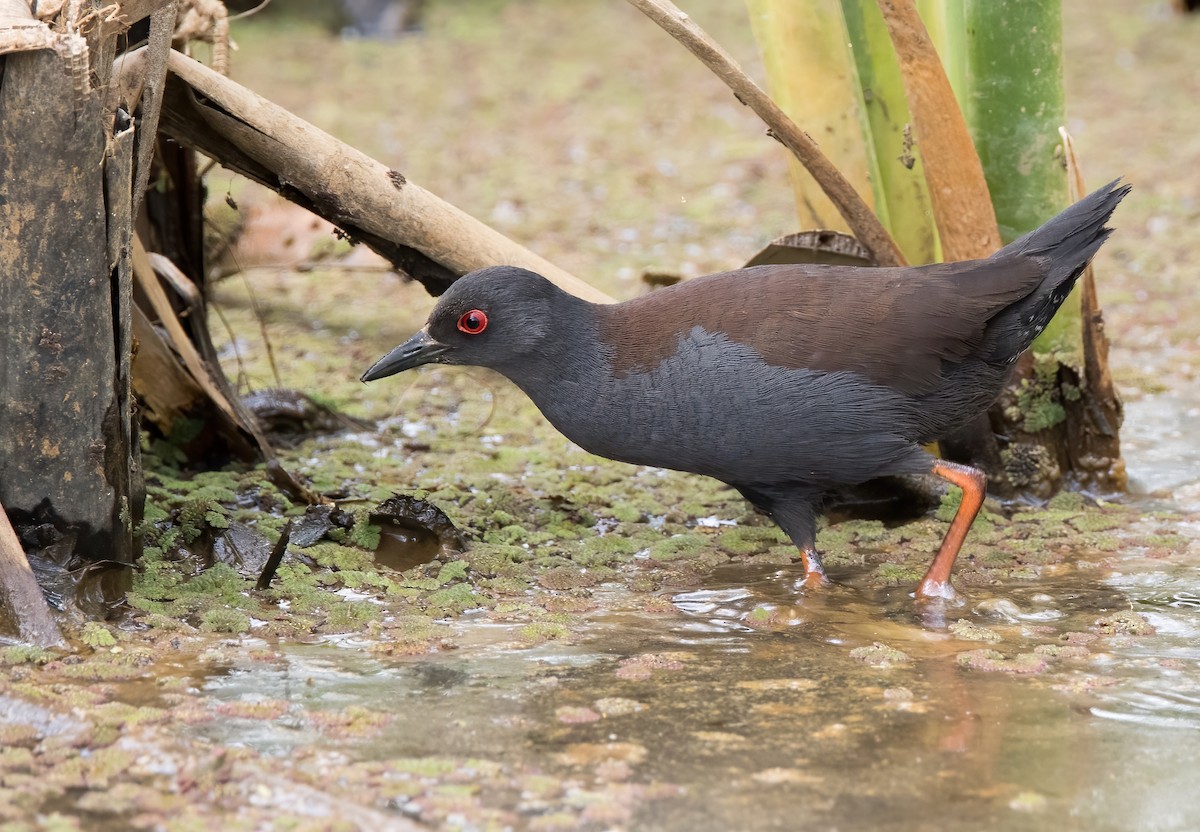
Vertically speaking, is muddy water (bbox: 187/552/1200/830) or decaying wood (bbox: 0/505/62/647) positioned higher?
decaying wood (bbox: 0/505/62/647)

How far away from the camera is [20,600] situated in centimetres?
334

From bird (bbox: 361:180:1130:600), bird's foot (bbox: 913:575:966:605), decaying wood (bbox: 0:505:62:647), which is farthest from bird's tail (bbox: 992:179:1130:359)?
decaying wood (bbox: 0:505:62:647)

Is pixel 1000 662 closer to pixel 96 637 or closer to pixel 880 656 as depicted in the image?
pixel 880 656

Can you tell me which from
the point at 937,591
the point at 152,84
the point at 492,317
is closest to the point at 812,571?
the point at 937,591

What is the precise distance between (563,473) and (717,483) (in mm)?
632

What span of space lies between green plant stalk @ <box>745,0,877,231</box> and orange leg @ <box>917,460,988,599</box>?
1307mm

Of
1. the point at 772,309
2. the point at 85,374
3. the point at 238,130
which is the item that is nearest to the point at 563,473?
the point at 772,309

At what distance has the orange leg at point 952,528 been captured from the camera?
13.4 feet

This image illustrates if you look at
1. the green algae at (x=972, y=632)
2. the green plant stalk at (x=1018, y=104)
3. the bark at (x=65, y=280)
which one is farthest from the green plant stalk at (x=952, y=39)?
the bark at (x=65, y=280)

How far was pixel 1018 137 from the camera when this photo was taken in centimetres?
479

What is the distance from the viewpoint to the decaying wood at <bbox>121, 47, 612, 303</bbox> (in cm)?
420

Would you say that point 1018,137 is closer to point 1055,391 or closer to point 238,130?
point 1055,391

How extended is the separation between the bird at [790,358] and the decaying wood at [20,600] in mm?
1292

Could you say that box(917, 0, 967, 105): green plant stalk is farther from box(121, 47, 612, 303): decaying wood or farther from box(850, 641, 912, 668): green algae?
box(850, 641, 912, 668): green algae
